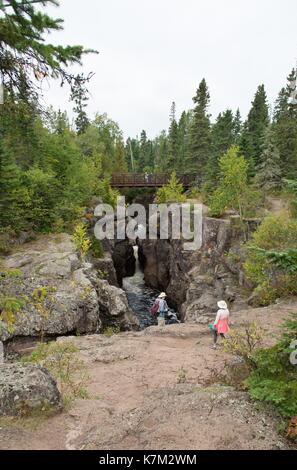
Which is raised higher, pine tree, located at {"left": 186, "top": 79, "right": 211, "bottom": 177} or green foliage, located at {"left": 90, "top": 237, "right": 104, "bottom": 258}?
pine tree, located at {"left": 186, "top": 79, "right": 211, "bottom": 177}

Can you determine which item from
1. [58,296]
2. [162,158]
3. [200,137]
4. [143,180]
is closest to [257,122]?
[200,137]

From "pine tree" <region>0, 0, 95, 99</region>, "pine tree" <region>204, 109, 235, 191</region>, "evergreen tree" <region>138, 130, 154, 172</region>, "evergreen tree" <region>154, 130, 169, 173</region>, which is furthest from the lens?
"evergreen tree" <region>138, 130, 154, 172</region>

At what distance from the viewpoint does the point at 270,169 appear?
3525 centimetres

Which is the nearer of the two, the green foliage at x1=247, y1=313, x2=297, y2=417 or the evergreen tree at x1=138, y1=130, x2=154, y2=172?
the green foliage at x1=247, y1=313, x2=297, y2=417

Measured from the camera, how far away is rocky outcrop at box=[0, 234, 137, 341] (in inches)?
604

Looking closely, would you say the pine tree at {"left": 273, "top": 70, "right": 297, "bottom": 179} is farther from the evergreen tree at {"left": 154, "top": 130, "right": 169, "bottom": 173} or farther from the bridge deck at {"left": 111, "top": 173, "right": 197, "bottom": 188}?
the evergreen tree at {"left": 154, "top": 130, "right": 169, "bottom": 173}

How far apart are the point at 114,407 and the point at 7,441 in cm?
264

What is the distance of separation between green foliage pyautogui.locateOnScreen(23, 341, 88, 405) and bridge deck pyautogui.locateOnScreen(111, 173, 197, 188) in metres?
35.6

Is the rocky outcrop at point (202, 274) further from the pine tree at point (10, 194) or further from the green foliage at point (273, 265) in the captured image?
the pine tree at point (10, 194)

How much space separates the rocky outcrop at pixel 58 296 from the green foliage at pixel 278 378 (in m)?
8.63

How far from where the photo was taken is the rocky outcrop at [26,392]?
23.0 feet

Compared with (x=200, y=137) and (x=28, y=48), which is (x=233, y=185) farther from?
(x=28, y=48)

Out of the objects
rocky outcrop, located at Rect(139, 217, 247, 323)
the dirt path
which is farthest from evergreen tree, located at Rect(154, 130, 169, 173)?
the dirt path

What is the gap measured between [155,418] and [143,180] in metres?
42.4
